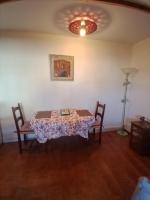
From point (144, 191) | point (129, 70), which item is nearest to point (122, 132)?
point (129, 70)

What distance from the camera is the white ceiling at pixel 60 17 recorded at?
1921 mm

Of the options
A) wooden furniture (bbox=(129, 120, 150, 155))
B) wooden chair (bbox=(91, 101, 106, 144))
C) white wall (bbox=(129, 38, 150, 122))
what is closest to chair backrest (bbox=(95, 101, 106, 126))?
wooden chair (bbox=(91, 101, 106, 144))

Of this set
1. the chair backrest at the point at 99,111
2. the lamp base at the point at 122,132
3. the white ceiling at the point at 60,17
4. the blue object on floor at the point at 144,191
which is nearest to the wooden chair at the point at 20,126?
the chair backrest at the point at 99,111

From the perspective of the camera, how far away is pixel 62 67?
3.35 meters

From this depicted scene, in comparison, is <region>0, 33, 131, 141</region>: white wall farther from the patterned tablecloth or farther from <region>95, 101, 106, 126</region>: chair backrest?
the patterned tablecloth

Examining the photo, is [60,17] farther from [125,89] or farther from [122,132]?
[122,132]

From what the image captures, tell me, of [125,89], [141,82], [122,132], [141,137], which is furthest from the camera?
[125,89]

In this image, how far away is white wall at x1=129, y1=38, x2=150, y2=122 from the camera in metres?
3.25

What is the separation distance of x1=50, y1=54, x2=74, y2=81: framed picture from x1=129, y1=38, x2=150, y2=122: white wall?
1672 mm

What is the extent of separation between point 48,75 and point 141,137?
7.80 feet

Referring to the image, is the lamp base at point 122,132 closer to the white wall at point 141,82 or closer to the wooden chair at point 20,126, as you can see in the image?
the white wall at point 141,82

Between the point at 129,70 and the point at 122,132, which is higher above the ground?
the point at 129,70

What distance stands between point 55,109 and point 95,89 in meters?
1.15

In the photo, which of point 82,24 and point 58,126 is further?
point 58,126
